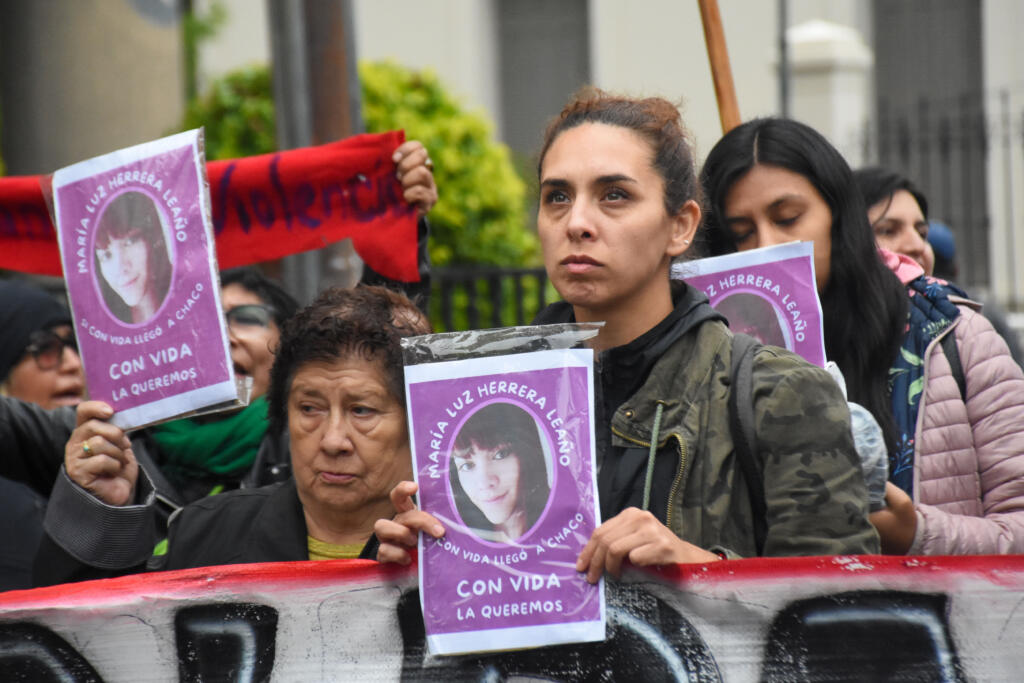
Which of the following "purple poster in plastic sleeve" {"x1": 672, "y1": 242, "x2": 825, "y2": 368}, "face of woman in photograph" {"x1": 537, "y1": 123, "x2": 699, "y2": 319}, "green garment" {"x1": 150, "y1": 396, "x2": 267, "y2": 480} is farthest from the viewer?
"green garment" {"x1": 150, "y1": 396, "x2": 267, "y2": 480}

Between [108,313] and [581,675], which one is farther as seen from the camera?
[108,313]

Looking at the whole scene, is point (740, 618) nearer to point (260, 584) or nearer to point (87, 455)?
point (260, 584)

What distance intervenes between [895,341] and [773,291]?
1.08 ft

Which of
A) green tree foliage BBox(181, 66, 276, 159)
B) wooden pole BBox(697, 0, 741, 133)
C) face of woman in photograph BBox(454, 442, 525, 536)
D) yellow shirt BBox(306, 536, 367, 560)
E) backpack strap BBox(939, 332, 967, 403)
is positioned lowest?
yellow shirt BBox(306, 536, 367, 560)

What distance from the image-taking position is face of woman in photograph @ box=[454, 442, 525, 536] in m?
2.11

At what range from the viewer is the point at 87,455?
258cm

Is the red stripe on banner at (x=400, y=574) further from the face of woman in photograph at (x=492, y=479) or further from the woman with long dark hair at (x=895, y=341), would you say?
the woman with long dark hair at (x=895, y=341)

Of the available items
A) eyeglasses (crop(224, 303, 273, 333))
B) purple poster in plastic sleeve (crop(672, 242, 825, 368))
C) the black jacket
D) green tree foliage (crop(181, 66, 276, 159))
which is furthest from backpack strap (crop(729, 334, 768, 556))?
green tree foliage (crop(181, 66, 276, 159))

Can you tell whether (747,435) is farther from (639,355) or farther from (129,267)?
(129,267)

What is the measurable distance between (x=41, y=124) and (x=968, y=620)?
8.80m

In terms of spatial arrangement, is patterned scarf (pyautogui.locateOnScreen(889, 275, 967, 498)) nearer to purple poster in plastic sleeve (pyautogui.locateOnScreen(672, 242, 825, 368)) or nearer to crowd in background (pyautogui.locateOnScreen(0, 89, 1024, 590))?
crowd in background (pyautogui.locateOnScreen(0, 89, 1024, 590))

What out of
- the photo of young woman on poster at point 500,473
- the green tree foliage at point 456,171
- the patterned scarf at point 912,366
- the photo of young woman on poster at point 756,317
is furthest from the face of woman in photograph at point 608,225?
the green tree foliage at point 456,171

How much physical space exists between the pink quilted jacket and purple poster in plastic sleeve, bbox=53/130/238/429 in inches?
60.4

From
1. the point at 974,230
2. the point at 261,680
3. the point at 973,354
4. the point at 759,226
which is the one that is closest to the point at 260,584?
the point at 261,680
